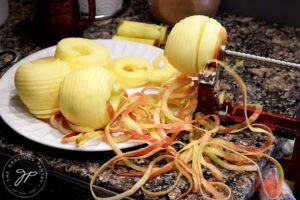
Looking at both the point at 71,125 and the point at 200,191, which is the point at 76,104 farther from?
the point at 200,191

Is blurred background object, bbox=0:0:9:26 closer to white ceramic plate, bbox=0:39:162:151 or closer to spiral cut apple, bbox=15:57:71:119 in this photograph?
white ceramic plate, bbox=0:39:162:151

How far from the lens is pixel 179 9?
105 cm

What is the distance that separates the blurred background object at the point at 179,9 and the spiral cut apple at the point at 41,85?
1.12 feet

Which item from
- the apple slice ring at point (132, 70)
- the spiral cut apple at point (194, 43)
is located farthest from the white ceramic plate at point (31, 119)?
the spiral cut apple at point (194, 43)

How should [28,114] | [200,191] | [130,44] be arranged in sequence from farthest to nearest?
[130,44] → [28,114] → [200,191]

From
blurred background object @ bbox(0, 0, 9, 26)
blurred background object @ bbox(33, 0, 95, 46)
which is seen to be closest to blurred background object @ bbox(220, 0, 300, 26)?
blurred background object @ bbox(33, 0, 95, 46)

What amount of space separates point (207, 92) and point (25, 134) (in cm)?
29

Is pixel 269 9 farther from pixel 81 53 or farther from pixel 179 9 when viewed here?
pixel 81 53

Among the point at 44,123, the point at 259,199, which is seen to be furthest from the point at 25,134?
the point at 259,199

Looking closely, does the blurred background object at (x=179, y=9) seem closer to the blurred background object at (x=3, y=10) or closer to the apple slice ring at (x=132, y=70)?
the apple slice ring at (x=132, y=70)

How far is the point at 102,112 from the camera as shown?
2.45ft

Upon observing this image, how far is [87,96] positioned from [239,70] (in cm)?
37

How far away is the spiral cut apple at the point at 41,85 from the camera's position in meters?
0.77

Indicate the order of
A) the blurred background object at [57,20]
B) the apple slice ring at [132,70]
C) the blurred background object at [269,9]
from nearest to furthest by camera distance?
the apple slice ring at [132,70] → the blurred background object at [57,20] → the blurred background object at [269,9]
